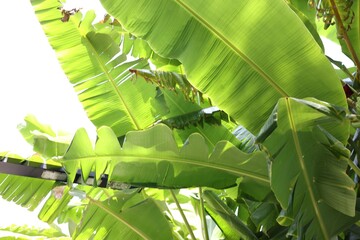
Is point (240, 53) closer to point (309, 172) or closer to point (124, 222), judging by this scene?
point (309, 172)

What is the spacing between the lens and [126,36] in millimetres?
1701

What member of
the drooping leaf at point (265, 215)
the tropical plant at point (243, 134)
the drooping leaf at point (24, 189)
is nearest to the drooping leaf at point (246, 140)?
the tropical plant at point (243, 134)

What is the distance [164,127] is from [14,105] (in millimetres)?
1845

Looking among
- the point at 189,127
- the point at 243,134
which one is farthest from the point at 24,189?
the point at 243,134

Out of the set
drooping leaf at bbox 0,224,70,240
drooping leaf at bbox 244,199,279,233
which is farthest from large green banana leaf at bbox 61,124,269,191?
drooping leaf at bbox 0,224,70,240

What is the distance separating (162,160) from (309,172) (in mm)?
322

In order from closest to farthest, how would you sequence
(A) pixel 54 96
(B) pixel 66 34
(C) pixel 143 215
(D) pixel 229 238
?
1. (C) pixel 143 215
2. (D) pixel 229 238
3. (B) pixel 66 34
4. (A) pixel 54 96

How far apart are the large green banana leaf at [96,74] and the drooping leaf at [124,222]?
288 mm

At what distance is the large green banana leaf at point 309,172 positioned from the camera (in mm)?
917

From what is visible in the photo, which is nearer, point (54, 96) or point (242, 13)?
point (242, 13)

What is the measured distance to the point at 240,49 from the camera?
3.54 feet

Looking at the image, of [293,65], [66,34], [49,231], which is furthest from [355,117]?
[49,231]

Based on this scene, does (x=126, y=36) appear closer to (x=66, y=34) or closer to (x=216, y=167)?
(x=66, y=34)

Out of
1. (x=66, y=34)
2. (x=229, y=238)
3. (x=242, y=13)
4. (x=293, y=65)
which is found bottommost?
(x=229, y=238)
